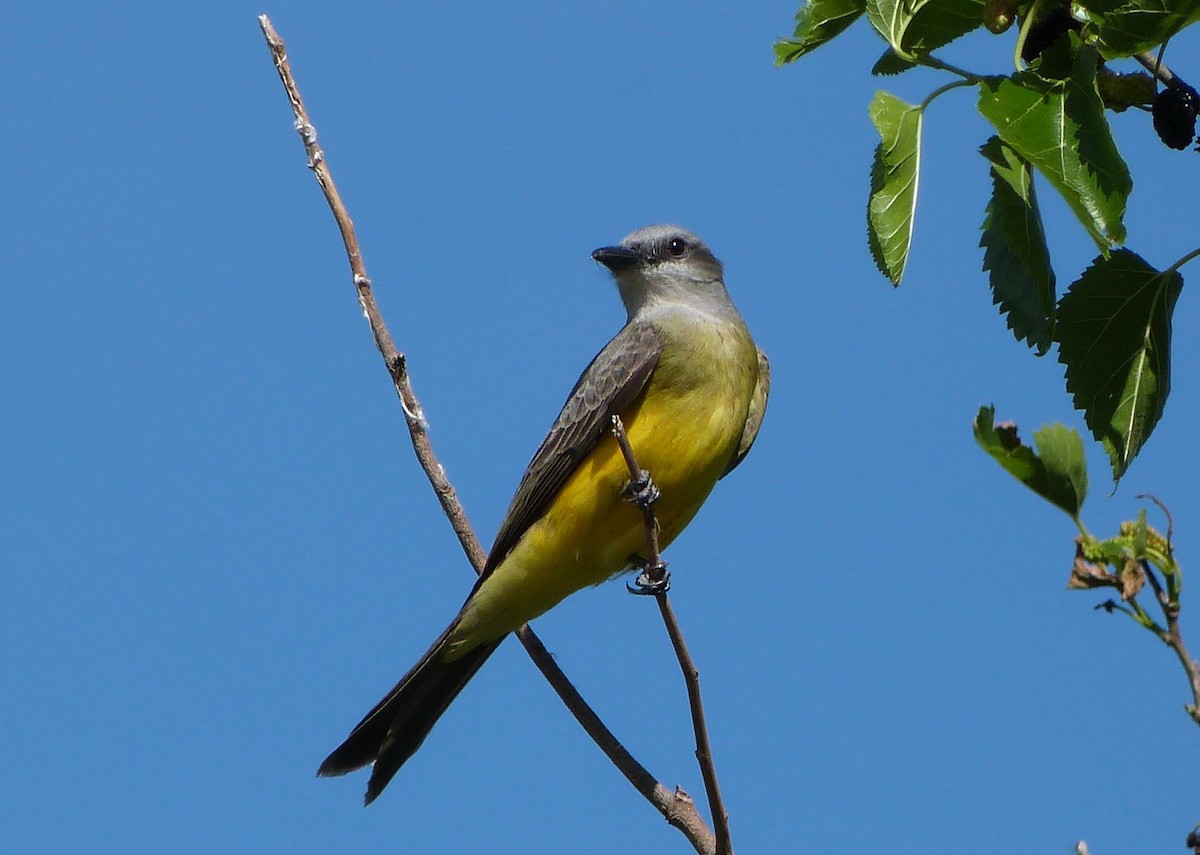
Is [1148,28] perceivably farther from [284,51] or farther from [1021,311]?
[284,51]

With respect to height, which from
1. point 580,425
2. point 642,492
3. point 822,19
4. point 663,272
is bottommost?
point 642,492

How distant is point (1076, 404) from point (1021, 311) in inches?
10.8

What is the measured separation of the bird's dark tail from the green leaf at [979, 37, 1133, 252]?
3637mm

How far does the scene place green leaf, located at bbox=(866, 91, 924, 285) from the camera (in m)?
3.17

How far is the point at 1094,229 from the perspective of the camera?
2867mm

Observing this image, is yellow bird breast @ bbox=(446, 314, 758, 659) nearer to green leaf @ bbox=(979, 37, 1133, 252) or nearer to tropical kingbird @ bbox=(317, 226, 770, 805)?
tropical kingbird @ bbox=(317, 226, 770, 805)

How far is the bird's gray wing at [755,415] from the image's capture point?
6324 millimetres

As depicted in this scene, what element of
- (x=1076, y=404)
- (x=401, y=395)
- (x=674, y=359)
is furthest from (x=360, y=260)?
(x=1076, y=404)

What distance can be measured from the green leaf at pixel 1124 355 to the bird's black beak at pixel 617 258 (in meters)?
3.45

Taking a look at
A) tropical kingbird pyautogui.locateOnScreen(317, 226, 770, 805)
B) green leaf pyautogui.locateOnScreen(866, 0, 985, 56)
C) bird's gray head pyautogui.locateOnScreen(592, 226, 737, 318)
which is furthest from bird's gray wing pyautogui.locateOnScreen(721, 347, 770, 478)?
green leaf pyautogui.locateOnScreen(866, 0, 985, 56)

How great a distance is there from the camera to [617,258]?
6.65 m

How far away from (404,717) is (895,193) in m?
3.59

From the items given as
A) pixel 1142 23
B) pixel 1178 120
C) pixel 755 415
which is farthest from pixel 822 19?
pixel 755 415

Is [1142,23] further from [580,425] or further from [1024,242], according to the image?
[580,425]
